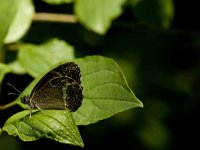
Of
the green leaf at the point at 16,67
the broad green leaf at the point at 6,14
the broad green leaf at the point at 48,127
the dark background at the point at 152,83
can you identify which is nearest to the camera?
the broad green leaf at the point at 48,127

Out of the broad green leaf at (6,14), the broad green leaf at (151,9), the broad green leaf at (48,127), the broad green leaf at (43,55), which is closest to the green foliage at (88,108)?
the broad green leaf at (48,127)

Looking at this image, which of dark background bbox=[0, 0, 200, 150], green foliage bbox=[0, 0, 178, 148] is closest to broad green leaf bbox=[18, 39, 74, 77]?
green foliage bbox=[0, 0, 178, 148]

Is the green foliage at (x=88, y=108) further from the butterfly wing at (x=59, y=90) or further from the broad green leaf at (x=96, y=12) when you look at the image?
the broad green leaf at (x=96, y=12)

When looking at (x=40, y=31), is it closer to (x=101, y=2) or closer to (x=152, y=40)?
(x=101, y=2)

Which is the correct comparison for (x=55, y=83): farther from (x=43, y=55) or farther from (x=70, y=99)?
(x=43, y=55)

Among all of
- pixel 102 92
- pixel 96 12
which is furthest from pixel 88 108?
pixel 96 12

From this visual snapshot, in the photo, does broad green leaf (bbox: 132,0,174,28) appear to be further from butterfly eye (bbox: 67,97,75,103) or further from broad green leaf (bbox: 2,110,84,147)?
broad green leaf (bbox: 2,110,84,147)

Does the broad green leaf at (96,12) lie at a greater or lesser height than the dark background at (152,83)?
greater
